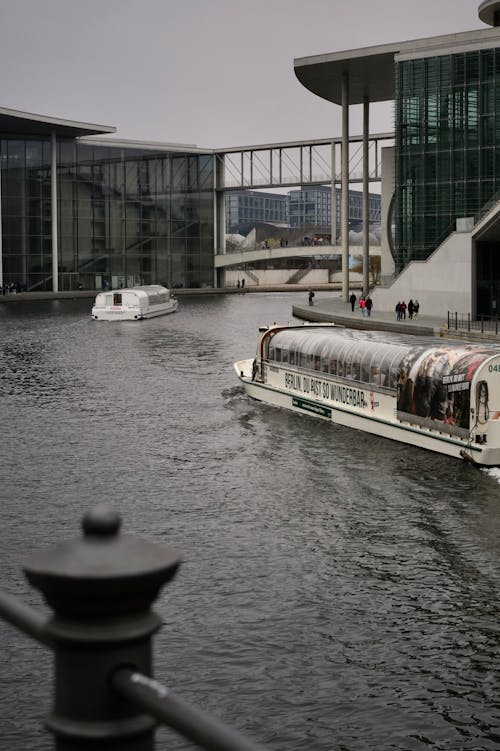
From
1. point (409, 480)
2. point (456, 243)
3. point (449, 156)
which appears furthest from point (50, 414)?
point (449, 156)

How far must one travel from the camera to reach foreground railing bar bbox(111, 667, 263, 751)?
95.7 inches

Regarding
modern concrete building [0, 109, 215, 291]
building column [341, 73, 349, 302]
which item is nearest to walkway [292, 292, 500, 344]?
building column [341, 73, 349, 302]

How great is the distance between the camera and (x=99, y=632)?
2.70 metres

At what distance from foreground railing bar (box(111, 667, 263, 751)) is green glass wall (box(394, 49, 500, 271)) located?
72.4 metres

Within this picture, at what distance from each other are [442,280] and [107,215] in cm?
6007

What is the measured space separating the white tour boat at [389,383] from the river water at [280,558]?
0.70m

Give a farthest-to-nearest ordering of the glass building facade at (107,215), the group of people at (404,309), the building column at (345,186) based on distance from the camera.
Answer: the glass building facade at (107,215) < the building column at (345,186) < the group of people at (404,309)

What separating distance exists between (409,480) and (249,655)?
1204cm

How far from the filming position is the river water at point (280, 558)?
12836mm

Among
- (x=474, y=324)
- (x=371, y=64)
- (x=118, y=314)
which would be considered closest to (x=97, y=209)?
(x=118, y=314)

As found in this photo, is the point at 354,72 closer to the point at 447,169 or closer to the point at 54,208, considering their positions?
the point at 447,169

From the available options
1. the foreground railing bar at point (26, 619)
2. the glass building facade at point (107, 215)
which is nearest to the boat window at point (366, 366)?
the foreground railing bar at point (26, 619)

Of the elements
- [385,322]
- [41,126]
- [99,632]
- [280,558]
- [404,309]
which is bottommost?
[280,558]

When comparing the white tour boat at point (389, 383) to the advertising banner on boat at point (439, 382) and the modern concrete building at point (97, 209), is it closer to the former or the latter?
the advertising banner on boat at point (439, 382)
